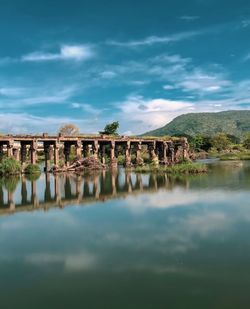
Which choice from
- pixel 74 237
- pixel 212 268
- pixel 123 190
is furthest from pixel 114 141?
pixel 212 268

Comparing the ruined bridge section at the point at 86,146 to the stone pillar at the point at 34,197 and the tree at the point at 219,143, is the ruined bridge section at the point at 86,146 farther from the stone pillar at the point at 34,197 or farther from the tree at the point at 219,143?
the tree at the point at 219,143

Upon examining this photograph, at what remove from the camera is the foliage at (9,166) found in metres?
38.2

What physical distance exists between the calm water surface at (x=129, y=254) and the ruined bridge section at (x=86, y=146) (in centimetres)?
2340

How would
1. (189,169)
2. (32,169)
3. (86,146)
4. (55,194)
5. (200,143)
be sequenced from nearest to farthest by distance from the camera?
1. (55,194)
2. (189,169)
3. (32,169)
4. (86,146)
5. (200,143)

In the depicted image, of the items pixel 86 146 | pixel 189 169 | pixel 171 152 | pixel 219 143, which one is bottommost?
pixel 189 169

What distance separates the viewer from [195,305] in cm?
696

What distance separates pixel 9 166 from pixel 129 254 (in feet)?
101

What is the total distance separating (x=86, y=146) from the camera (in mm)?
51812

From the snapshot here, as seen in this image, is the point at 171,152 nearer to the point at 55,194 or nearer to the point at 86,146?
the point at 86,146

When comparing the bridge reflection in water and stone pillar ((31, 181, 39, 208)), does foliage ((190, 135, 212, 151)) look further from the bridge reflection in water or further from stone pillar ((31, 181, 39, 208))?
stone pillar ((31, 181, 39, 208))

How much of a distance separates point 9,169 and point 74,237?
2805 cm

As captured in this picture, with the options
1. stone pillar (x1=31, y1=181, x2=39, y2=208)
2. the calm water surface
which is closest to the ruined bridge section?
stone pillar (x1=31, y1=181, x2=39, y2=208)

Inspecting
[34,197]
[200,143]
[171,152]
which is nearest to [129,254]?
[34,197]

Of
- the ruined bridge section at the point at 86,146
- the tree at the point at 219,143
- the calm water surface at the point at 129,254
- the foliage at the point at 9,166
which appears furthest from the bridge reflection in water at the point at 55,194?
the tree at the point at 219,143
